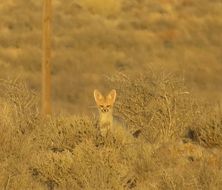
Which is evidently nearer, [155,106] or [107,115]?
[107,115]

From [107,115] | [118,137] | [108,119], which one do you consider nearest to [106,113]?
[107,115]

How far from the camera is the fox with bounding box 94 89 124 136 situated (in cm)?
1252

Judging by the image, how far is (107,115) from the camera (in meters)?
12.8

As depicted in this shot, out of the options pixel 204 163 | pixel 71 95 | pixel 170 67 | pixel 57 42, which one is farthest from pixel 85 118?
pixel 57 42

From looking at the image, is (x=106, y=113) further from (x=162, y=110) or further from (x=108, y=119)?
(x=162, y=110)

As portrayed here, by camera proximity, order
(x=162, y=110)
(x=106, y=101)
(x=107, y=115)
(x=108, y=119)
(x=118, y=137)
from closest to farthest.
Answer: (x=118, y=137), (x=108, y=119), (x=107, y=115), (x=106, y=101), (x=162, y=110)

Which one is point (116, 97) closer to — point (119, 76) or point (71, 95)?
point (119, 76)

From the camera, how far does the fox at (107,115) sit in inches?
493

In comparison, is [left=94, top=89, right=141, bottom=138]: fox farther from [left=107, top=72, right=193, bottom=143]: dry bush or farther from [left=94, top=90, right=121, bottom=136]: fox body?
[left=107, top=72, right=193, bottom=143]: dry bush

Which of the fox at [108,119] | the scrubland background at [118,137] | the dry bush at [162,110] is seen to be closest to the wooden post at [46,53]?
the scrubland background at [118,137]

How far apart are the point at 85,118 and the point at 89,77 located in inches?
448

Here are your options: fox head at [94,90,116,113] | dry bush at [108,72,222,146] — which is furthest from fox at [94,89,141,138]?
dry bush at [108,72,222,146]

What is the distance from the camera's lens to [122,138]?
12.1m

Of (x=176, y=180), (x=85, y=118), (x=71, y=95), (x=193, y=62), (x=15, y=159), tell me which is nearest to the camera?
(x=176, y=180)
